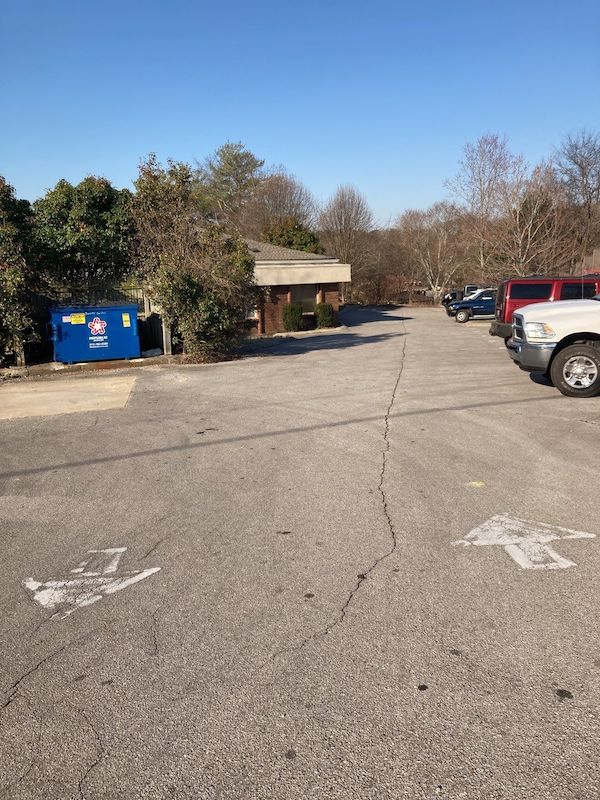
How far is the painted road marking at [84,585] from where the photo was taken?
4.00 meters

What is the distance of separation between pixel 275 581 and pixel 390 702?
141cm

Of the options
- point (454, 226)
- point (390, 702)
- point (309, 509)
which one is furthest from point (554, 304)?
point (454, 226)

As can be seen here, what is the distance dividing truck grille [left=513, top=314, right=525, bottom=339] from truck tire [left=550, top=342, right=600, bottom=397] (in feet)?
2.39

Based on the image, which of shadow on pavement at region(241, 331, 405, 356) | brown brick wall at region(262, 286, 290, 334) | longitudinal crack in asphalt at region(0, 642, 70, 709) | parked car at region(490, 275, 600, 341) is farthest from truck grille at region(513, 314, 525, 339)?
brown brick wall at region(262, 286, 290, 334)

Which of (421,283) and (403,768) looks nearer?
(403,768)

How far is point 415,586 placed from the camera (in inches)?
159

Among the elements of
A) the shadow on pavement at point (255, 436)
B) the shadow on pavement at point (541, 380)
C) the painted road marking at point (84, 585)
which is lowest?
the painted road marking at point (84, 585)

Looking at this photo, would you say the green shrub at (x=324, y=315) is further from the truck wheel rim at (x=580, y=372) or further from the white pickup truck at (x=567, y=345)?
the truck wheel rim at (x=580, y=372)

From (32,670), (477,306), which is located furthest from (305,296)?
(32,670)

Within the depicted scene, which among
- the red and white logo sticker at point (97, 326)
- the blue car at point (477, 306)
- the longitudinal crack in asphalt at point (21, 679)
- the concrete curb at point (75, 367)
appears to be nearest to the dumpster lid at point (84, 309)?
the red and white logo sticker at point (97, 326)

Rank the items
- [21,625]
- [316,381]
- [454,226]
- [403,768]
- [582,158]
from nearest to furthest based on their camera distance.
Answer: [403,768]
[21,625]
[316,381]
[582,158]
[454,226]

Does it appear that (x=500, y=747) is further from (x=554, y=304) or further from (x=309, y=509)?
(x=554, y=304)

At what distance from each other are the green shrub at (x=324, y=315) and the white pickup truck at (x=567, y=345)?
18579 mm

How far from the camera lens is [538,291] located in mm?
16797
